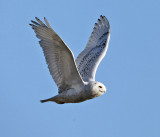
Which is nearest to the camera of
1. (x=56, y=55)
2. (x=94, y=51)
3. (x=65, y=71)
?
(x=56, y=55)

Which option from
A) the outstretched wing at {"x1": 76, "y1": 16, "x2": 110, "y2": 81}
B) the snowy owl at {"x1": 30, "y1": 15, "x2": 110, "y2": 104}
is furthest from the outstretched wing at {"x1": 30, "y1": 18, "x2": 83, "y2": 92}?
the outstretched wing at {"x1": 76, "y1": 16, "x2": 110, "y2": 81}

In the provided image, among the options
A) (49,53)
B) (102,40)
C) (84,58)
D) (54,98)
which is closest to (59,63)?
(49,53)

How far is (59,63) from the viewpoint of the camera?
334 inches

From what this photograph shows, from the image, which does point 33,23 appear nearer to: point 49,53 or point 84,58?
point 49,53

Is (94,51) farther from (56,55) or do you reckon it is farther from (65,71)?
(56,55)

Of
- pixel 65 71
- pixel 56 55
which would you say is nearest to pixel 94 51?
pixel 65 71

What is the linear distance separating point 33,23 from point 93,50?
2773mm

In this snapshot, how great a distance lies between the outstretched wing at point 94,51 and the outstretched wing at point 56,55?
790mm

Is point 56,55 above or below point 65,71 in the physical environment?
above

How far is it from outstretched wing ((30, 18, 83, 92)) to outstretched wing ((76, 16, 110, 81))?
0.79 metres

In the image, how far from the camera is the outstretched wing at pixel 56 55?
8164 millimetres

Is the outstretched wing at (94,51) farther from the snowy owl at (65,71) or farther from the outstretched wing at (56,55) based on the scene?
the outstretched wing at (56,55)

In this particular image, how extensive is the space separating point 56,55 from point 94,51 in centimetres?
241

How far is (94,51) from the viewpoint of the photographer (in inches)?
417
